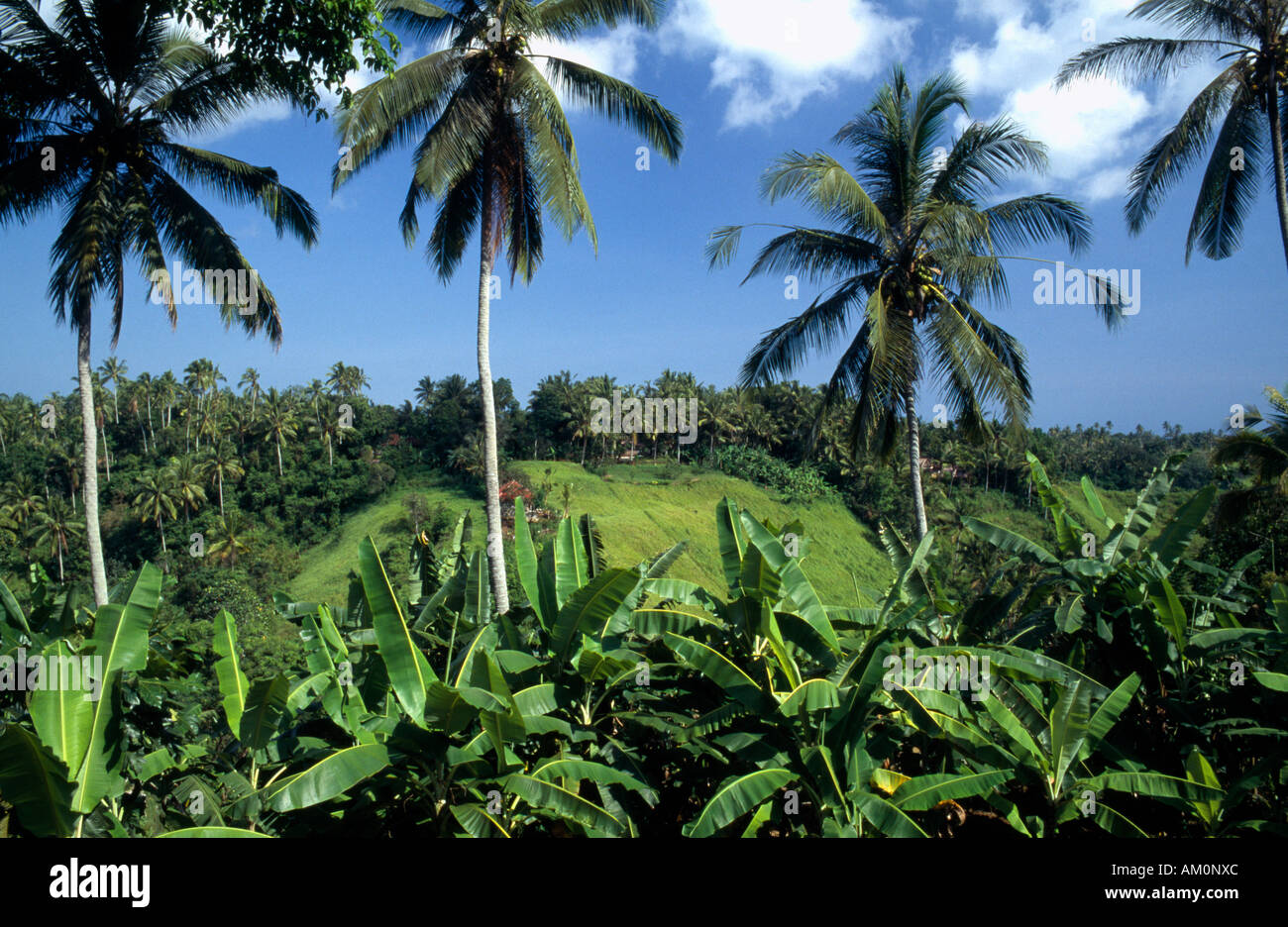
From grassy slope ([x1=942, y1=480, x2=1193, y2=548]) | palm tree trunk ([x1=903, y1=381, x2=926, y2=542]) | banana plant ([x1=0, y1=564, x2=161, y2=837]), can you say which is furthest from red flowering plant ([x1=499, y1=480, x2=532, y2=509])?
banana plant ([x1=0, y1=564, x2=161, y2=837])

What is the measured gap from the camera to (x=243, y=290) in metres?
11.7

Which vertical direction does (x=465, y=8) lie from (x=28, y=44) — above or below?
above

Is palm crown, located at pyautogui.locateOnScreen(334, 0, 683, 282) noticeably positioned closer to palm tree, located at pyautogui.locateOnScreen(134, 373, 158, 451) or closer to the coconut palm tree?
the coconut palm tree

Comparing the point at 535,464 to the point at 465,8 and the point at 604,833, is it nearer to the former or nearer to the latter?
the point at 465,8

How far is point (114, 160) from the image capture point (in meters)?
11.1

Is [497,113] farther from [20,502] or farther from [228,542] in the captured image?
[20,502]

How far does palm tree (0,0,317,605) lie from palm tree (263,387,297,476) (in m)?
44.3

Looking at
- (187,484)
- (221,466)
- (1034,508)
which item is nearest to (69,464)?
(187,484)

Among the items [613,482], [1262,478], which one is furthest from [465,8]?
[613,482]

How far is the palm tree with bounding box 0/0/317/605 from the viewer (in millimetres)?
10180
